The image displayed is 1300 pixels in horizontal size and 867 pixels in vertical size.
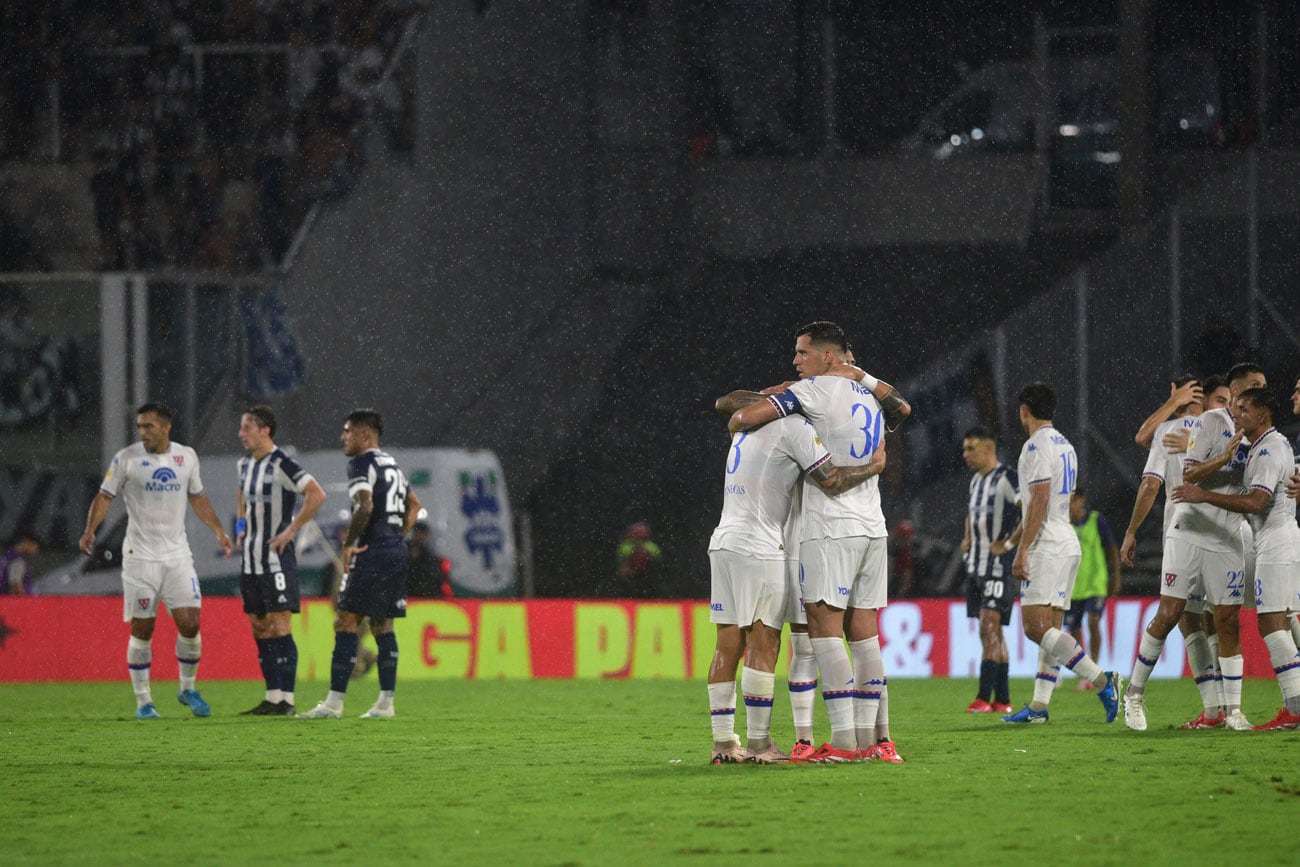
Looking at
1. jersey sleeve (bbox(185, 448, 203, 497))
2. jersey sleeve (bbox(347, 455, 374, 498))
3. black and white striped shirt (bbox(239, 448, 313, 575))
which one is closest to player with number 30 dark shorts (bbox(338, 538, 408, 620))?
jersey sleeve (bbox(347, 455, 374, 498))

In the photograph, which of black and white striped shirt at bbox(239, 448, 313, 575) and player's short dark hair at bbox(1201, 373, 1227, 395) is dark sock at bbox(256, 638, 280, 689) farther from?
player's short dark hair at bbox(1201, 373, 1227, 395)

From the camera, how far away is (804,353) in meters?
8.05

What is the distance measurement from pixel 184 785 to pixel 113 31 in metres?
21.4

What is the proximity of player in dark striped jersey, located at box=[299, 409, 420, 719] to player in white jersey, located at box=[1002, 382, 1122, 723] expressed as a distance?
4.32 meters

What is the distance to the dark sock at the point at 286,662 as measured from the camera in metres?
12.5

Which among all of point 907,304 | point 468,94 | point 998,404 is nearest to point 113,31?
point 468,94

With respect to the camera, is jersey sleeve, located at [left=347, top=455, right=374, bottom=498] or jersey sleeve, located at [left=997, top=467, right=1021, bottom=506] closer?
jersey sleeve, located at [left=347, top=455, right=374, bottom=498]

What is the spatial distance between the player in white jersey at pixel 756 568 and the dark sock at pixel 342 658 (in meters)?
4.52

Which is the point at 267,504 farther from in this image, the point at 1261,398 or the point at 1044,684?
the point at 1261,398

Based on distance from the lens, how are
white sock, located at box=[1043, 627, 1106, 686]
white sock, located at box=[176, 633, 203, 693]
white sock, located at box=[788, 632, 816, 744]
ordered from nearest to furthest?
white sock, located at box=[788, 632, 816, 744], white sock, located at box=[1043, 627, 1106, 686], white sock, located at box=[176, 633, 203, 693]

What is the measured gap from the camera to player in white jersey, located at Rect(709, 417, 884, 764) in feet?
26.2

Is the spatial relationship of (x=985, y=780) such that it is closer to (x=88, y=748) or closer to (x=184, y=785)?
(x=184, y=785)

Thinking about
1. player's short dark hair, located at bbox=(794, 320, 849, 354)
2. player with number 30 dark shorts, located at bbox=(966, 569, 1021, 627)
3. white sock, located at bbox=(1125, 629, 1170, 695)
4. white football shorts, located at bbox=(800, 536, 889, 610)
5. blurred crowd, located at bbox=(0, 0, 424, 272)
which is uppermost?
blurred crowd, located at bbox=(0, 0, 424, 272)

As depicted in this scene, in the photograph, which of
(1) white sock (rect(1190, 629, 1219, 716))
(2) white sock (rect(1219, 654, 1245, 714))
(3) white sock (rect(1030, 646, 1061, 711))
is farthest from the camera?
(3) white sock (rect(1030, 646, 1061, 711))
